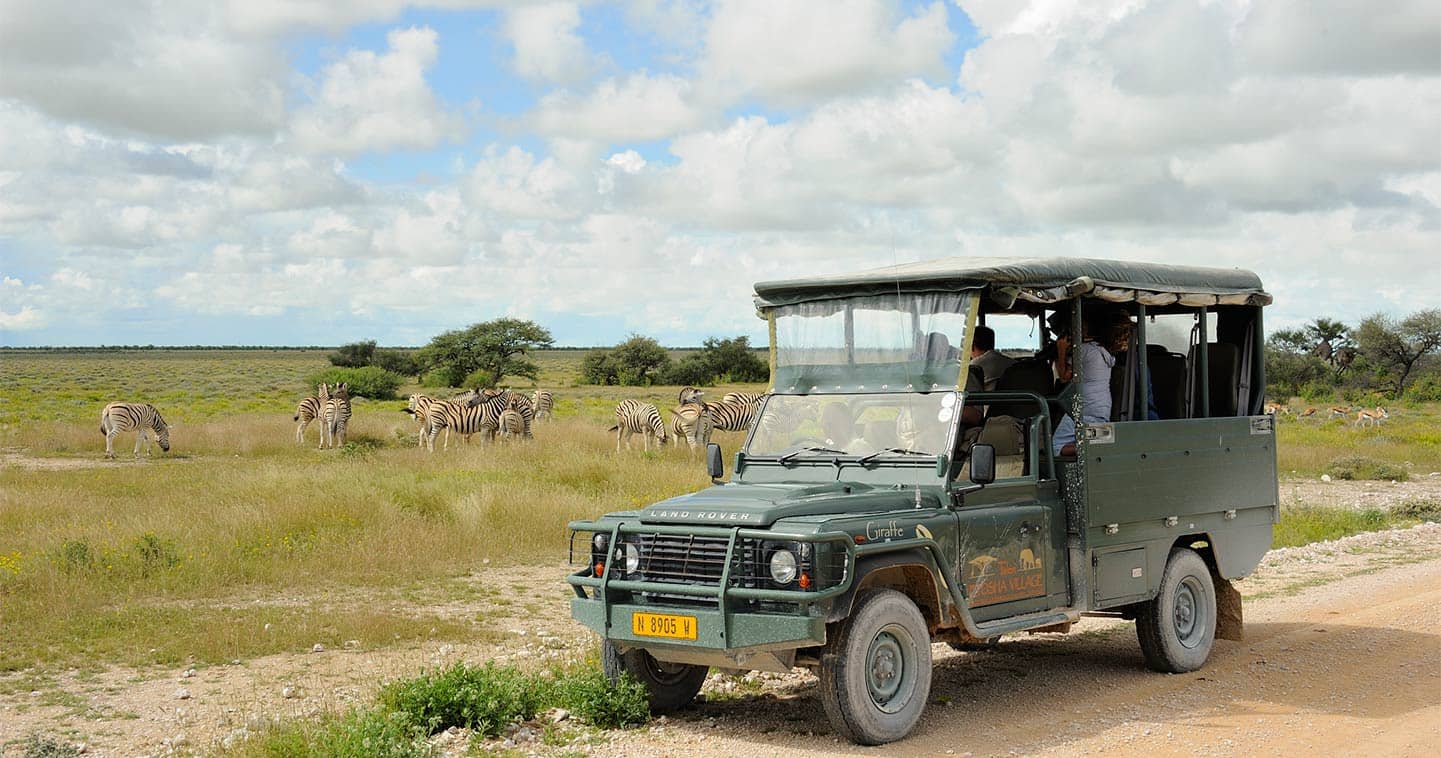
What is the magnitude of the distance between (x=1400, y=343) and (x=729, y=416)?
44700mm

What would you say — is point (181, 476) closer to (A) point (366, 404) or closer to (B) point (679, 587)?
(B) point (679, 587)

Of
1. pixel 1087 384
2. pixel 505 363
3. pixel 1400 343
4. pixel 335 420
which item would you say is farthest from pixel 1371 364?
pixel 1087 384

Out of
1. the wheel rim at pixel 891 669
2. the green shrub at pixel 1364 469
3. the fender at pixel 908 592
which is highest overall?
the fender at pixel 908 592

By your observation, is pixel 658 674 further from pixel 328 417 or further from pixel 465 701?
pixel 328 417

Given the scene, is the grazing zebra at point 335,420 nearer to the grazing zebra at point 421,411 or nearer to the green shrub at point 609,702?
the grazing zebra at point 421,411

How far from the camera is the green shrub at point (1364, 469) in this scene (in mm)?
26781

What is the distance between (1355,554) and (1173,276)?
8.30 meters

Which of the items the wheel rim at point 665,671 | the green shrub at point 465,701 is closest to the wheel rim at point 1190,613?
the wheel rim at point 665,671

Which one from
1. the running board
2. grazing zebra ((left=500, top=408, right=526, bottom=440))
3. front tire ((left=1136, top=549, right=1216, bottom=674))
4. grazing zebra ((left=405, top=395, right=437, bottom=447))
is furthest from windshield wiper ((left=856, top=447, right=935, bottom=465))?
grazing zebra ((left=405, top=395, right=437, bottom=447))

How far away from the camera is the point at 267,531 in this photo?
51.0 feet

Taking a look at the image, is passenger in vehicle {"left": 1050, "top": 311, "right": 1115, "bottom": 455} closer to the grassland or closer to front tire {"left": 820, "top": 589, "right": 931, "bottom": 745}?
front tire {"left": 820, "top": 589, "right": 931, "bottom": 745}

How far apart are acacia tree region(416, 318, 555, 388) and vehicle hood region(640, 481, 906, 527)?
53.0 m

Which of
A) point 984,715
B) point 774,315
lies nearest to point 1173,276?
point 774,315

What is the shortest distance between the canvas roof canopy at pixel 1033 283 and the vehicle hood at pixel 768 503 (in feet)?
4.63
